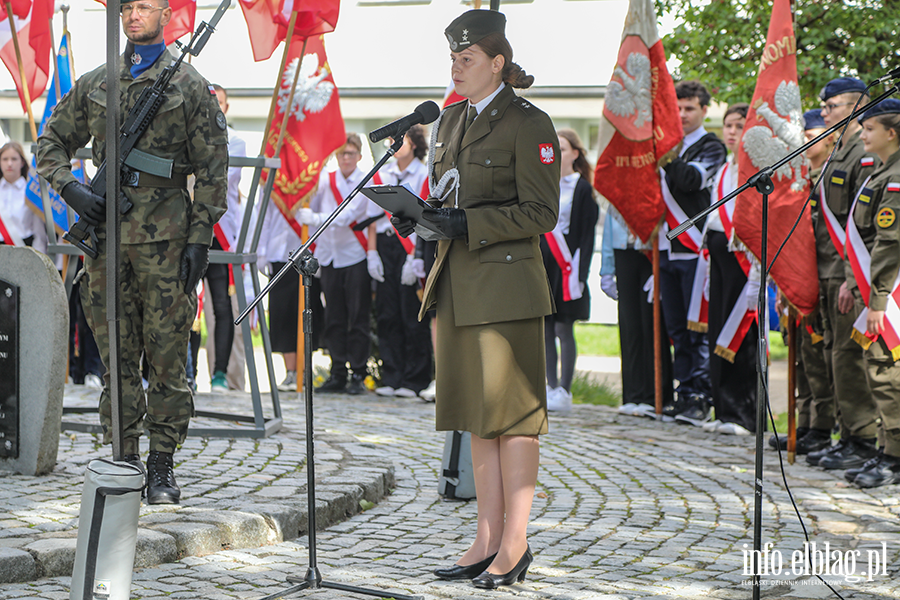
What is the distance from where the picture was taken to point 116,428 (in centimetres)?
328

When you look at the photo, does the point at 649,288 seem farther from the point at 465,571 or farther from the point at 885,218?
the point at 465,571

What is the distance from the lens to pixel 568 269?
31.4 ft

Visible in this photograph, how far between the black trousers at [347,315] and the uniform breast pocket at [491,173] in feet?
20.1

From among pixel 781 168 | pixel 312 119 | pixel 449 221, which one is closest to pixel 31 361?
pixel 449 221

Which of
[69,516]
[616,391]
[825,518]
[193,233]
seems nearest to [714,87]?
[616,391]

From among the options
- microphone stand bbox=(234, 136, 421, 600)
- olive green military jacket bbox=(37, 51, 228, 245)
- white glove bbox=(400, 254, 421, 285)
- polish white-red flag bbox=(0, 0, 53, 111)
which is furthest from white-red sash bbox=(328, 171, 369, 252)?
microphone stand bbox=(234, 136, 421, 600)

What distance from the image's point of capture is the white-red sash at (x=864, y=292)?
6.11 meters

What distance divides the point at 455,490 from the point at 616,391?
592cm

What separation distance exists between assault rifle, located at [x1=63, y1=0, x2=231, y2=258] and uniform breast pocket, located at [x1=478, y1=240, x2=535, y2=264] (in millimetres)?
1774

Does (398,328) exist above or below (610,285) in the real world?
below

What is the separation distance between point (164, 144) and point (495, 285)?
6.29 ft

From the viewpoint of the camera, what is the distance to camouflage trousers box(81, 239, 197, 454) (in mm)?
5039

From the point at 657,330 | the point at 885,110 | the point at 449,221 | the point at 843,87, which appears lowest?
the point at 657,330

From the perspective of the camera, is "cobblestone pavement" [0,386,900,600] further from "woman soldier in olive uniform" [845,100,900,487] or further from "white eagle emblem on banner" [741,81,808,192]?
"white eagle emblem on banner" [741,81,808,192]
